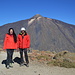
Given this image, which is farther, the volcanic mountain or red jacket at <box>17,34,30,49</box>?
the volcanic mountain

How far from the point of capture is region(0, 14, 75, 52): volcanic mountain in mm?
87344

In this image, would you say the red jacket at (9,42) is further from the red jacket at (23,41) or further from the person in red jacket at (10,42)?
the red jacket at (23,41)

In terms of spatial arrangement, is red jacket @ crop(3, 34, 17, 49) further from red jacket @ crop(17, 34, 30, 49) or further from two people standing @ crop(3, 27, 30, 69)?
red jacket @ crop(17, 34, 30, 49)

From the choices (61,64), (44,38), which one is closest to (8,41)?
(61,64)

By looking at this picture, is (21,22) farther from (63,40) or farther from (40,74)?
(40,74)

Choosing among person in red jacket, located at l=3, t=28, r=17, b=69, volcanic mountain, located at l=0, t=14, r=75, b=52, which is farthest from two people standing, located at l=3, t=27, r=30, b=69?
volcanic mountain, located at l=0, t=14, r=75, b=52

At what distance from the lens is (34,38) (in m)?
96.2

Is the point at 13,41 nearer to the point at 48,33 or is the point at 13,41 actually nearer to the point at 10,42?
the point at 10,42

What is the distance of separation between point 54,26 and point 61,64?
340 feet

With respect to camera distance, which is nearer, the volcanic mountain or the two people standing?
the two people standing

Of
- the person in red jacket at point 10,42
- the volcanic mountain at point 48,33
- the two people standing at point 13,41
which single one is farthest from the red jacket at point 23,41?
the volcanic mountain at point 48,33

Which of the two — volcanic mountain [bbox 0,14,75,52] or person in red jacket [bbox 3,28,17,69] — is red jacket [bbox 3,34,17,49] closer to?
person in red jacket [bbox 3,28,17,69]

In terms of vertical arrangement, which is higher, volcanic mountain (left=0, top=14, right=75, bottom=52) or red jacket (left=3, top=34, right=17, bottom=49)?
volcanic mountain (left=0, top=14, right=75, bottom=52)

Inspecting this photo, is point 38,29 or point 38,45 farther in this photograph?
point 38,29
